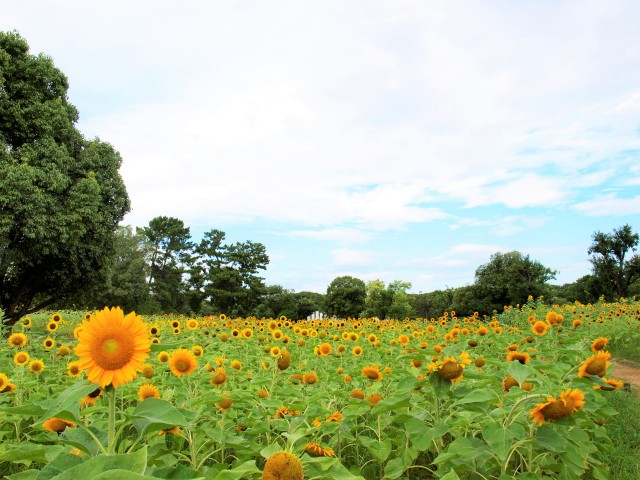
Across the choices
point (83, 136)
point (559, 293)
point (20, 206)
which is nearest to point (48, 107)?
point (83, 136)

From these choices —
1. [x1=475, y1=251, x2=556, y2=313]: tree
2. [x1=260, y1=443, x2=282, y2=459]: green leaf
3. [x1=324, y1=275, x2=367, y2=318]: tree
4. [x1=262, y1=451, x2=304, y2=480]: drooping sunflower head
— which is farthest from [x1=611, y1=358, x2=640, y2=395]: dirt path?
[x1=324, y1=275, x2=367, y2=318]: tree

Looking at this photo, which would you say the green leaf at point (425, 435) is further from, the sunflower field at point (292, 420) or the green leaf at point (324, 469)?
the green leaf at point (324, 469)

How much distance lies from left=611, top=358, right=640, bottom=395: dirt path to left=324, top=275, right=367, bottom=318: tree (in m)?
26.2

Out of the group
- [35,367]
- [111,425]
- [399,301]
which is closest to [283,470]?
[111,425]

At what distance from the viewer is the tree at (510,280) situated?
108 ft

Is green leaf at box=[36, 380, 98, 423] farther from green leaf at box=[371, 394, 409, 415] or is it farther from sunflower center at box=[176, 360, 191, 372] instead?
green leaf at box=[371, 394, 409, 415]

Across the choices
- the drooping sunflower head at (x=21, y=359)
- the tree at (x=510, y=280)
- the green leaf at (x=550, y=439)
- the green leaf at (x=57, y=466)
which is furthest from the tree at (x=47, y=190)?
the tree at (x=510, y=280)

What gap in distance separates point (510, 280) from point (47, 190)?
30657mm

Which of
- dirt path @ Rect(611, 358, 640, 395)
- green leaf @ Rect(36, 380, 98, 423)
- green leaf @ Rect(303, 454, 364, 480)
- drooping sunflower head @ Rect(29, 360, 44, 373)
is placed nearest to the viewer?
green leaf @ Rect(36, 380, 98, 423)

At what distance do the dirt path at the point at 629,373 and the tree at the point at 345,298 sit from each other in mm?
26208

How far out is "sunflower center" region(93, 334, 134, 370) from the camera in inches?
53.3

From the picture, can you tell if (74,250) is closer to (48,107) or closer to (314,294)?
(48,107)

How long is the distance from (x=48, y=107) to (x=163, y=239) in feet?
90.0

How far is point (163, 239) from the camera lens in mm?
41438
